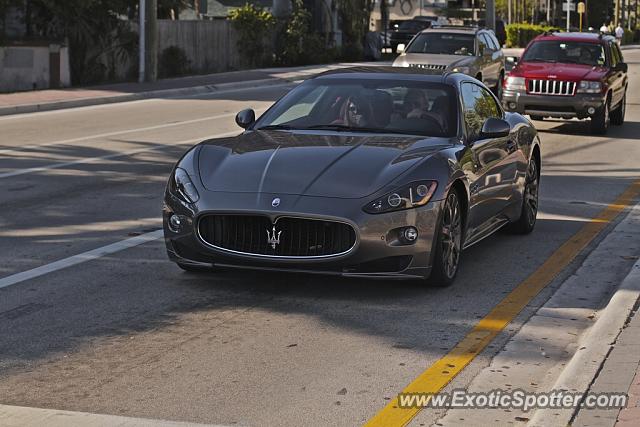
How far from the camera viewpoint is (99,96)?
2798 centimetres

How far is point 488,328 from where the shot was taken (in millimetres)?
7910

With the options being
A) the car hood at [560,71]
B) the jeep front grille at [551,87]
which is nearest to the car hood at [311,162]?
the jeep front grille at [551,87]

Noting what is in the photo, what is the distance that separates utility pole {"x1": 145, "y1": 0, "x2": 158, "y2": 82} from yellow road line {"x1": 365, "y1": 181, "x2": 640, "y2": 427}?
72.5 ft

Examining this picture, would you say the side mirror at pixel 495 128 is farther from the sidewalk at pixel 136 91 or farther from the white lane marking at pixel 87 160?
the sidewalk at pixel 136 91

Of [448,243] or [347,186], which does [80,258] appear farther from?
[448,243]

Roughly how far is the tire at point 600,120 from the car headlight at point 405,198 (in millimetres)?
13620

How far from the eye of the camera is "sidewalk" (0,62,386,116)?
25.8 m

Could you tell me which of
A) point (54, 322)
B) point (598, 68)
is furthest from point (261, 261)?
point (598, 68)

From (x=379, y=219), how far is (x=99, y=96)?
2058 centimetres

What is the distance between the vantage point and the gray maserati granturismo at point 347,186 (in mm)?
8297

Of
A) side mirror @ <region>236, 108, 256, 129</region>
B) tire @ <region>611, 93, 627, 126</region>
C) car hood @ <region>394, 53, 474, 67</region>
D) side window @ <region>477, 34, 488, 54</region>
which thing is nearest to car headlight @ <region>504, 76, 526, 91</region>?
tire @ <region>611, 93, 627, 126</region>

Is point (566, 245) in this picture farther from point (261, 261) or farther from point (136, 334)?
point (136, 334)

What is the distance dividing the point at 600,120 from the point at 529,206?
1070 cm

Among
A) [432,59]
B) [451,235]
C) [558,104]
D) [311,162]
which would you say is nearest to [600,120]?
[558,104]
